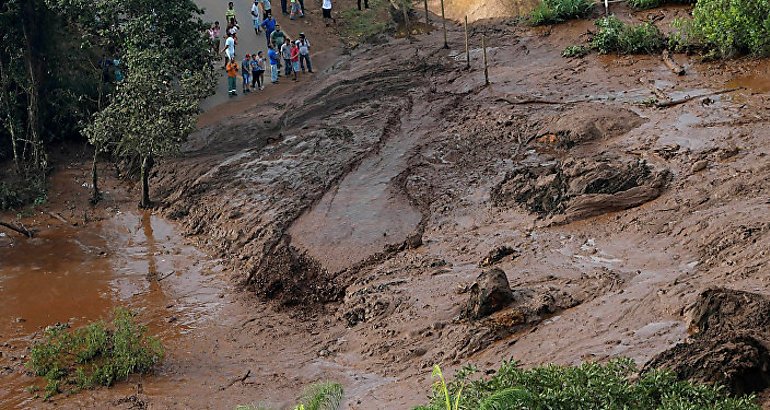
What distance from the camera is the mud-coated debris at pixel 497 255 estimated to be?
42.1ft

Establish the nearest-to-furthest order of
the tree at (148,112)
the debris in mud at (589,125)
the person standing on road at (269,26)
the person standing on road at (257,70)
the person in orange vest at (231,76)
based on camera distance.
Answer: the debris in mud at (589,125) < the tree at (148,112) < the person in orange vest at (231,76) < the person standing on road at (257,70) < the person standing on road at (269,26)

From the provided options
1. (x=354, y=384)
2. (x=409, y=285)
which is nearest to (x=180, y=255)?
(x=409, y=285)

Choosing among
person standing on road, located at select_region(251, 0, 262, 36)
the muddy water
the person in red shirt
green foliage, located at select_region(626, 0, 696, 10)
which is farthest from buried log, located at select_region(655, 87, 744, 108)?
person standing on road, located at select_region(251, 0, 262, 36)

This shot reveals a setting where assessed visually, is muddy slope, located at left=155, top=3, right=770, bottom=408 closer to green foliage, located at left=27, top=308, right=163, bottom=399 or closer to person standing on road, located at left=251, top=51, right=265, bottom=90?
person standing on road, located at left=251, top=51, right=265, bottom=90

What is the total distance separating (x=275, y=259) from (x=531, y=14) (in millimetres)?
13431

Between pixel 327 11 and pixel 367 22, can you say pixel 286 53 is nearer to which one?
pixel 327 11

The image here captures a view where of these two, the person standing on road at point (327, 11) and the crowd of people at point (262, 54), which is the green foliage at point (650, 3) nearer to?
the crowd of people at point (262, 54)

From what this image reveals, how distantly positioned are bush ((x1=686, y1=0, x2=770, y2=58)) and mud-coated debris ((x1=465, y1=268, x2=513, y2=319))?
1008 centimetres

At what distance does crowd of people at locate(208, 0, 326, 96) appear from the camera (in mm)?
22875

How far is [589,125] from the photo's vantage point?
53.0ft

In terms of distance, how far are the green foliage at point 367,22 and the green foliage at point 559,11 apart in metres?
5.88

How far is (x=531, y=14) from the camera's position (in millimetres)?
24219

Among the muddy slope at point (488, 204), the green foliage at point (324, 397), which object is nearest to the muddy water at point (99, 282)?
the muddy slope at point (488, 204)

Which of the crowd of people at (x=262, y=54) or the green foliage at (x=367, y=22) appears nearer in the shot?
the crowd of people at (x=262, y=54)
